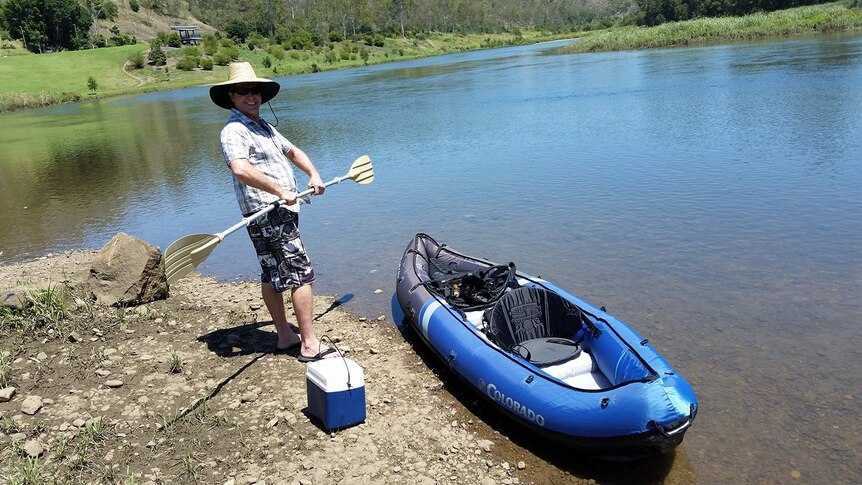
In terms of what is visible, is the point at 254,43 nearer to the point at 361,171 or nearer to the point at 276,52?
the point at 276,52

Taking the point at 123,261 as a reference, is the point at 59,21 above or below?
above

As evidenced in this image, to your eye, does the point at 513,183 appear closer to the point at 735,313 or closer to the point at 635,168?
the point at 635,168

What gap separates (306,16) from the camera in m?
134

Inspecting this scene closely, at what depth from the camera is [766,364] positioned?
5875 mm

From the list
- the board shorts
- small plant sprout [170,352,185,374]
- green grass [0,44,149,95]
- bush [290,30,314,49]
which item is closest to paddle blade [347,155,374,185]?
the board shorts

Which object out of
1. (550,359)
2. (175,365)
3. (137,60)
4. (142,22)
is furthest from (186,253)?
(142,22)

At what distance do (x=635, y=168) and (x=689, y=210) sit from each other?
3.07 m

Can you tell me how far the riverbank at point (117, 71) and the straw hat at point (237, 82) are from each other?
48265 millimetres

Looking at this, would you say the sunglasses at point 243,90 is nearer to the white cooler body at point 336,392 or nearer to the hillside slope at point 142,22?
A: the white cooler body at point 336,392

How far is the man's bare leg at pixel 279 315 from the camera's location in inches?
223

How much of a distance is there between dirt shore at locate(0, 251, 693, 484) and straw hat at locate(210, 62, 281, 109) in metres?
2.29

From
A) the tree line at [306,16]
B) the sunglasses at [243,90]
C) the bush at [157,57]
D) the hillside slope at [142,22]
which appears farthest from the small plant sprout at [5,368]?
→ the hillside slope at [142,22]

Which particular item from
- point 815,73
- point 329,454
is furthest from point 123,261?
point 815,73

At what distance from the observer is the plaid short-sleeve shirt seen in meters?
5.08
